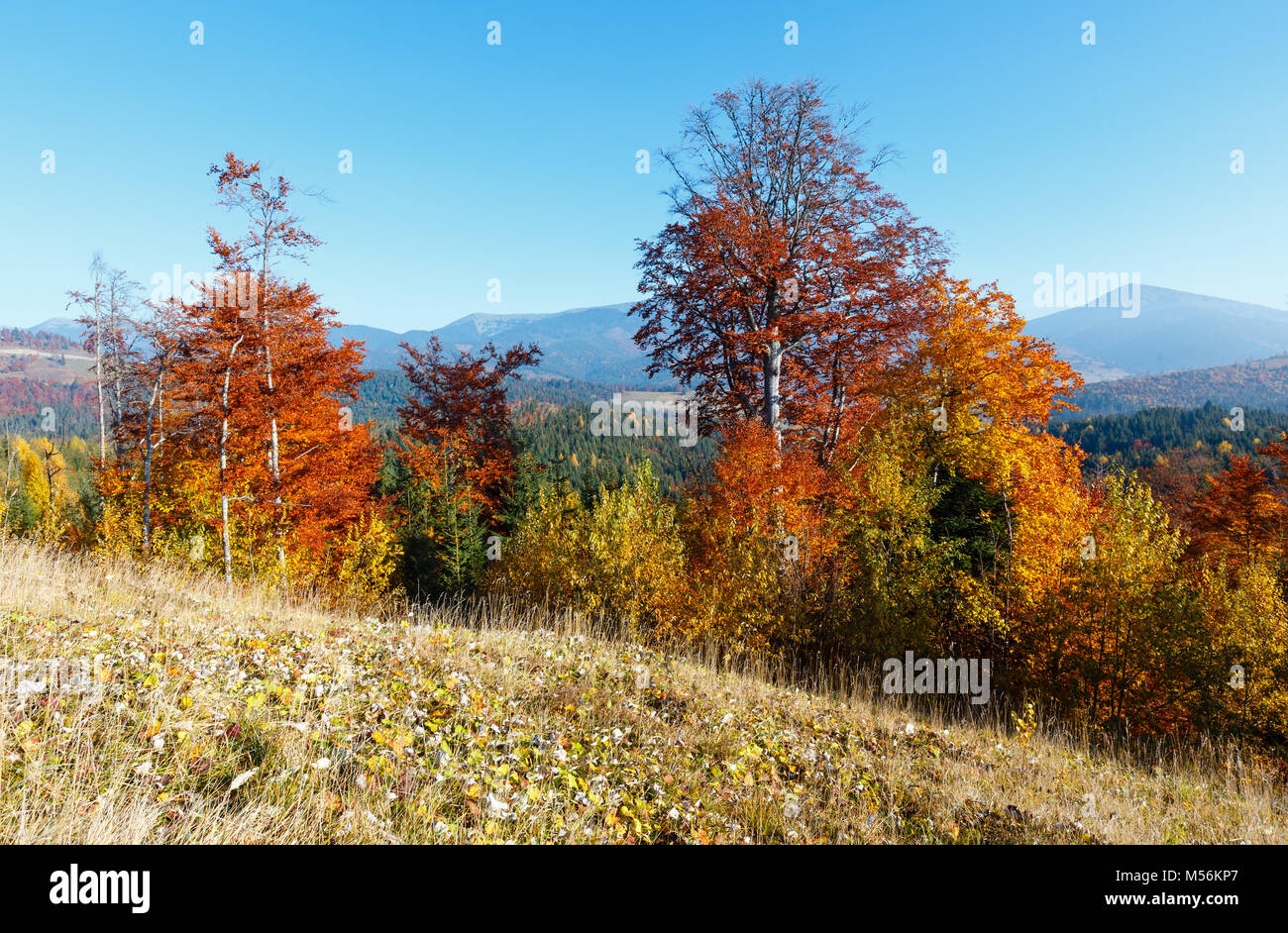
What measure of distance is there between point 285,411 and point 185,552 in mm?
5941

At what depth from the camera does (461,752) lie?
5.08m

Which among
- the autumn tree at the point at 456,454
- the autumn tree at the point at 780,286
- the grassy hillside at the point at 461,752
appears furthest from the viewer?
the autumn tree at the point at 456,454

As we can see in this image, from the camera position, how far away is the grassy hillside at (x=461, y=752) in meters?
3.75

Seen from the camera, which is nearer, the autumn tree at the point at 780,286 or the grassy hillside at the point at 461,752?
A: the grassy hillside at the point at 461,752

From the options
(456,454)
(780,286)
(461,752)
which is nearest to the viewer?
(461,752)

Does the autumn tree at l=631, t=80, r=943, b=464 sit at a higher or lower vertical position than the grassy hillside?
higher

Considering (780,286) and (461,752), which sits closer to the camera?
(461,752)

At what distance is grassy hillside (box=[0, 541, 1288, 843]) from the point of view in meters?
3.75

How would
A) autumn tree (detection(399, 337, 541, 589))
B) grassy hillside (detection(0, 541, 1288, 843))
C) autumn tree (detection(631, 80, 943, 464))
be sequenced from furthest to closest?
autumn tree (detection(399, 337, 541, 589)) → autumn tree (detection(631, 80, 943, 464)) → grassy hillside (detection(0, 541, 1288, 843))

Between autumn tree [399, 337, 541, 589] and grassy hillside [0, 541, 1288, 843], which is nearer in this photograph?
grassy hillside [0, 541, 1288, 843]

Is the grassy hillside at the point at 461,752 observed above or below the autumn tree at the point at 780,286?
below

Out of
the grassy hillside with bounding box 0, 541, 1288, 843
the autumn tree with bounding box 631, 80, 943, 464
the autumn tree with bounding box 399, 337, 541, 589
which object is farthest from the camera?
the autumn tree with bounding box 399, 337, 541, 589

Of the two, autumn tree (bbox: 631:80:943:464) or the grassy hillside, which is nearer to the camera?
the grassy hillside

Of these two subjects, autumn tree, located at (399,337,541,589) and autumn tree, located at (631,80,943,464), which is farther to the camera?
autumn tree, located at (399,337,541,589)
